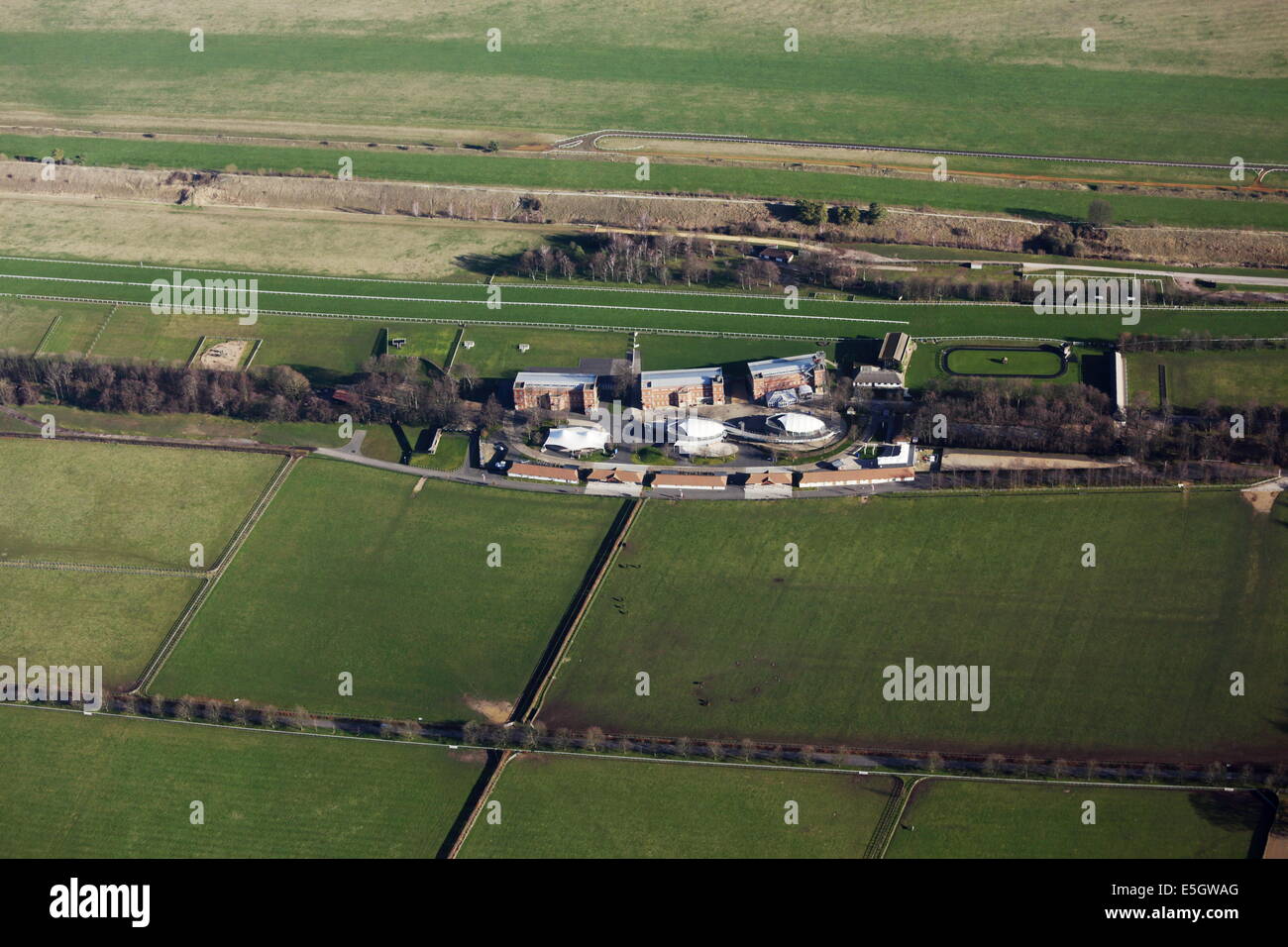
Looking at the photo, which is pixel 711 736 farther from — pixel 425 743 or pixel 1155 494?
pixel 1155 494

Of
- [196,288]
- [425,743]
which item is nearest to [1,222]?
[196,288]

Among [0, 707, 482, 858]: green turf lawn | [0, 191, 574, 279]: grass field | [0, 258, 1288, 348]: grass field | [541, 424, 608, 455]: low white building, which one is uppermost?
[0, 191, 574, 279]: grass field

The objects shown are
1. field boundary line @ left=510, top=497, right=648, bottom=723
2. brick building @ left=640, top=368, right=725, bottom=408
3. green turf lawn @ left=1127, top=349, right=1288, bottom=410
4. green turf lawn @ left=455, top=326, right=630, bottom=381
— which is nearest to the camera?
field boundary line @ left=510, top=497, right=648, bottom=723

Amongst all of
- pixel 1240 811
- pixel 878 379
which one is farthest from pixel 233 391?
pixel 1240 811

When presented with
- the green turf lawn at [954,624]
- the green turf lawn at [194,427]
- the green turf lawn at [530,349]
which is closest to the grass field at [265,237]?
the green turf lawn at [530,349]

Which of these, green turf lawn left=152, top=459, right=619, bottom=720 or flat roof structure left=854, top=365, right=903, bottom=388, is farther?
flat roof structure left=854, top=365, right=903, bottom=388

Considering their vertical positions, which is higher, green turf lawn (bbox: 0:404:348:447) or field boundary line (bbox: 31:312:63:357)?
field boundary line (bbox: 31:312:63:357)

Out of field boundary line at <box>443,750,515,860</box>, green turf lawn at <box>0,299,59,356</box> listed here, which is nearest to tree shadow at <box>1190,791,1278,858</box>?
field boundary line at <box>443,750,515,860</box>

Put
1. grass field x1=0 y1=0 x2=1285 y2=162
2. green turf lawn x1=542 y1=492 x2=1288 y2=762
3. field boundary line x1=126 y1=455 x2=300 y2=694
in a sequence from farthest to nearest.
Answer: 1. grass field x1=0 y1=0 x2=1285 y2=162
2. field boundary line x1=126 y1=455 x2=300 y2=694
3. green turf lawn x1=542 y1=492 x2=1288 y2=762

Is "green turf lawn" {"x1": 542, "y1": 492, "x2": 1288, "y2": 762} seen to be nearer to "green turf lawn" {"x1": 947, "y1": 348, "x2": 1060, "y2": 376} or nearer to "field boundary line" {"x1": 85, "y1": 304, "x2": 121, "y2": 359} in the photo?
"green turf lawn" {"x1": 947, "y1": 348, "x2": 1060, "y2": 376}
